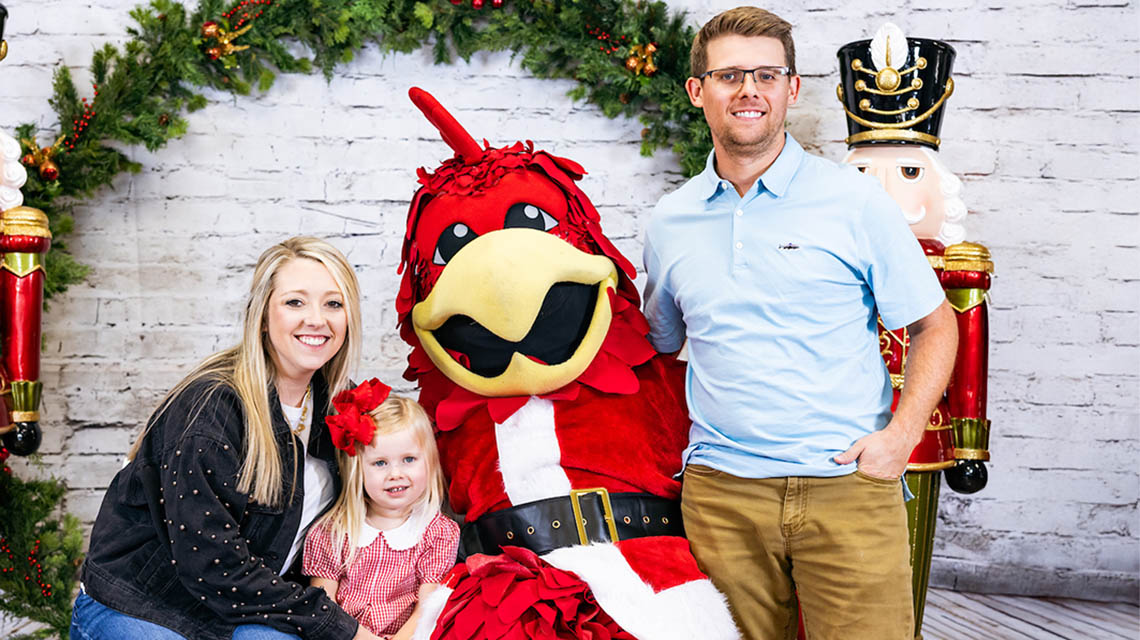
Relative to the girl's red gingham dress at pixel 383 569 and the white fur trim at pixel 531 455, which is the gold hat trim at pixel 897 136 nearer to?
the white fur trim at pixel 531 455

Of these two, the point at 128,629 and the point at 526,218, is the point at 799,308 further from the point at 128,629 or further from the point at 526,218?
the point at 128,629

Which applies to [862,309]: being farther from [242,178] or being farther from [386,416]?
[242,178]

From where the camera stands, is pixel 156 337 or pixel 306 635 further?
pixel 156 337

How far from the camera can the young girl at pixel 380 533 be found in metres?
1.79

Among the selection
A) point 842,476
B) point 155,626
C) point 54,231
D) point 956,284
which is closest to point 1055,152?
point 956,284

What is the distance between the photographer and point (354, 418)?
1.76 m

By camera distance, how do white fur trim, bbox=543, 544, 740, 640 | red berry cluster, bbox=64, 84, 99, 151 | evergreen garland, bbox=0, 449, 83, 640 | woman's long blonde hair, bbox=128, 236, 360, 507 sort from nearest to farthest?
1. white fur trim, bbox=543, 544, 740, 640
2. woman's long blonde hair, bbox=128, 236, 360, 507
3. evergreen garland, bbox=0, 449, 83, 640
4. red berry cluster, bbox=64, 84, 99, 151

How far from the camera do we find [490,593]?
1.59m

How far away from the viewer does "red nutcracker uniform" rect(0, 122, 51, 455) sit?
2.24 m

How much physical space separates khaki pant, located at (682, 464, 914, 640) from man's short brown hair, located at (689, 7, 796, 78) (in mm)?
818

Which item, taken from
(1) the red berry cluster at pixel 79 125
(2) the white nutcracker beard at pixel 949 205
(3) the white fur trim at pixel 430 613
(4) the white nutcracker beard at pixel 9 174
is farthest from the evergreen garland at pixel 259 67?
(3) the white fur trim at pixel 430 613

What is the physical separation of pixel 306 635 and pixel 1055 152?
261 cm

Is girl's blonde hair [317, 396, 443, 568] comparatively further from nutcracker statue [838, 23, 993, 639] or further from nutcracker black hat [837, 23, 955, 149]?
nutcracker black hat [837, 23, 955, 149]

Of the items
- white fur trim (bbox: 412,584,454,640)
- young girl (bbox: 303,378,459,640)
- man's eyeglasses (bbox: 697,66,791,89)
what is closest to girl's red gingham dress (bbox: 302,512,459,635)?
young girl (bbox: 303,378,459,640)
